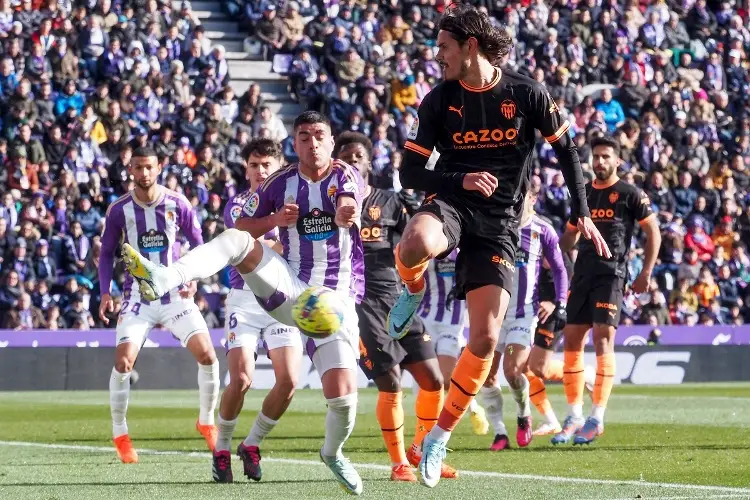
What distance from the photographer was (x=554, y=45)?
28422mm

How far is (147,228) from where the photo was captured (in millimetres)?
11117

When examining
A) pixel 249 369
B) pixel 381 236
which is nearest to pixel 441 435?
pixel 249 369

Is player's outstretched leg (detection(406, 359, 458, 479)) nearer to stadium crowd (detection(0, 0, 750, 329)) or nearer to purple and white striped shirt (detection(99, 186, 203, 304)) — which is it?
purple and white striped shirt (detection(99, 186, 203, 304))

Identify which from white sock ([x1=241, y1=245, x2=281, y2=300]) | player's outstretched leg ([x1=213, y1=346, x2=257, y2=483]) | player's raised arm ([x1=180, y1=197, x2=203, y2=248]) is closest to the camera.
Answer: white sock ([x1=241, y1=245, x2=281, y2=300])

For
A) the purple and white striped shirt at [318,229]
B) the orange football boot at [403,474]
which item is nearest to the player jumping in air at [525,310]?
the orange football boot at [403,474]

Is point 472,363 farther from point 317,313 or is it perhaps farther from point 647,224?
point 647,224

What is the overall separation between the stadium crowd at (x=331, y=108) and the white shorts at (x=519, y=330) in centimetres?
889

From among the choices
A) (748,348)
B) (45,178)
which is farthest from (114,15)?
(748,348)

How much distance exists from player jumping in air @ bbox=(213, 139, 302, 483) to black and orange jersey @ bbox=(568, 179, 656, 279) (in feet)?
11.3

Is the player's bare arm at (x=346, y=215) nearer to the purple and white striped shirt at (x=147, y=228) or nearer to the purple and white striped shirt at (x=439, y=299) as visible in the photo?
the purple and white striped shirt at (x=147, y=228)

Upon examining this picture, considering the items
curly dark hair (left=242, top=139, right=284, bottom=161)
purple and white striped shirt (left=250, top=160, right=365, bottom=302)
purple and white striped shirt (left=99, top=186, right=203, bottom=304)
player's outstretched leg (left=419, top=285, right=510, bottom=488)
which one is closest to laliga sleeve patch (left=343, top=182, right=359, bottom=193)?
purple and white striped shirt (left=250, top=160, right=365, bottom=302)

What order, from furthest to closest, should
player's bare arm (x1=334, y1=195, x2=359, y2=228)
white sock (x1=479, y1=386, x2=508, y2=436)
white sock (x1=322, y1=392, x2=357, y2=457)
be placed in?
white sock (x1=479, y1=386, x2=508, y2=436) < player's bare arm (x1=334, y1=195, x2=359, y2=228) < white sock (x1=322, y1=392, x2=357, y2=457)

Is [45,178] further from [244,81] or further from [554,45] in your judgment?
[554,45]

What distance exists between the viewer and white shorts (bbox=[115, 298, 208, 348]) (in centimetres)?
1098
